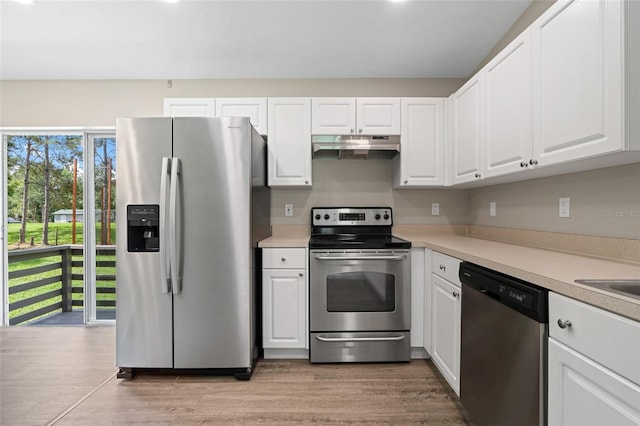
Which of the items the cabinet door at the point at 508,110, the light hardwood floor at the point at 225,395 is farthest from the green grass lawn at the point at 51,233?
the cabinet door at the point at 508,110

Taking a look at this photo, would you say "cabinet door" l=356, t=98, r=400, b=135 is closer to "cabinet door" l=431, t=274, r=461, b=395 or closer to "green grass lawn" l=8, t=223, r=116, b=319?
"cabinet door" l=431, t=274, r=461, b=395

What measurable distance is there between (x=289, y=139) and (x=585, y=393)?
2464 millimetres

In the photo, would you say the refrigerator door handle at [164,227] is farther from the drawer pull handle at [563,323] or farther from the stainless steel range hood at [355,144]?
the drawer pull handle at [563,323]

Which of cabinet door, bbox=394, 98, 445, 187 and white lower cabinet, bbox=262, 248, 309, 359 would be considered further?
cabinet door, bbox=394, 98, 445, 187

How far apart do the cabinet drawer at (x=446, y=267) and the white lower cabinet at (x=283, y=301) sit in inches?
38.2

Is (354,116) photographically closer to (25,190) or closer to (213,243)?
(213,243)

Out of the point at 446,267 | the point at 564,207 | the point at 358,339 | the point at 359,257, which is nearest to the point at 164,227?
the point at 359,257

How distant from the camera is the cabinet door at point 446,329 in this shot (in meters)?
1.84

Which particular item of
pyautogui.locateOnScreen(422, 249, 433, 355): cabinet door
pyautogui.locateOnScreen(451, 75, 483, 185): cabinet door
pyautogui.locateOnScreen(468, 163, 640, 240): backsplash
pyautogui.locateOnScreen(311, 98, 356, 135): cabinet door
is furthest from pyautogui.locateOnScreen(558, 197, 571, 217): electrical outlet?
pyautogui.locateOnScreen(311, 98, 356, 135): cabinet door

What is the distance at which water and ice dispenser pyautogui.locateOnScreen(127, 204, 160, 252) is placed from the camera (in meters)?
2.14

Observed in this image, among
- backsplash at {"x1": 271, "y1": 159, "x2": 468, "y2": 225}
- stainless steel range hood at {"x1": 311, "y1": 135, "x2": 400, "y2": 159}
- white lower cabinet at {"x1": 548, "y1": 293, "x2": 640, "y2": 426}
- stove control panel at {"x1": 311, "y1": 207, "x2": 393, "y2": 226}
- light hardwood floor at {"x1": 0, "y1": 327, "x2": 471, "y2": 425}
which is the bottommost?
light hardwood floor at {"x1": 0, "y1": 327, "x2": 471, "y2": 425}

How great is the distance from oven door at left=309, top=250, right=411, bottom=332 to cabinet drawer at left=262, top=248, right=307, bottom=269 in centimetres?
10

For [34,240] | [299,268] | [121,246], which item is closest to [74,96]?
[34,240]

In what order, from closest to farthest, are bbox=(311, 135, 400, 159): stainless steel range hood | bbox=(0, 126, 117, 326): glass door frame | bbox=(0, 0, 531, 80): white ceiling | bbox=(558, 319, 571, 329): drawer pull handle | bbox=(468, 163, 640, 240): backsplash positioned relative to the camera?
bbox=(558, 319, 571, 329): drawer pull handle → bbox=(468, 163, 640, 240): backsplash → bbox=(0, 0, 531, 80): white ceiling → bbox=(311, 135, 400, 159): stainless steel range hood → bbox=(0, 126, 117, 326): glass door frame
